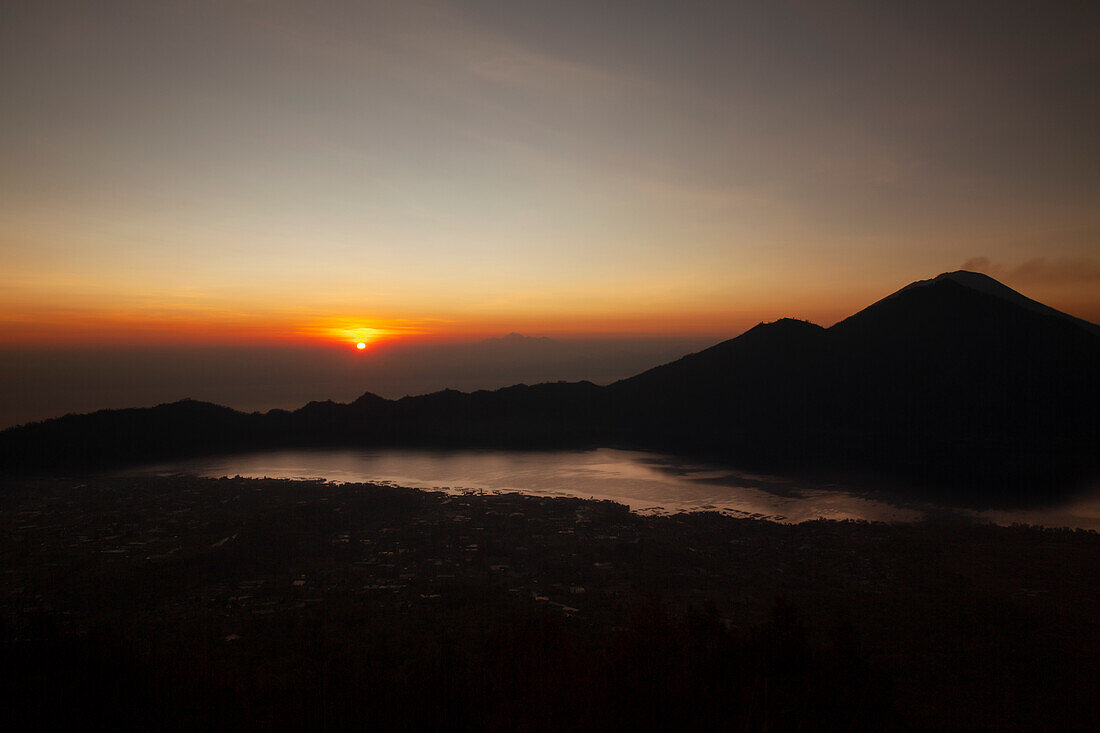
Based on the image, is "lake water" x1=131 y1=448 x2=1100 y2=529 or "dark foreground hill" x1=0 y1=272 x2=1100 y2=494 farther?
"dark foreground hill" x1=0 y1=272 x2=1100 y2=494

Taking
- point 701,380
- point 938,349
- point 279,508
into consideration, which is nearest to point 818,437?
point 701,380

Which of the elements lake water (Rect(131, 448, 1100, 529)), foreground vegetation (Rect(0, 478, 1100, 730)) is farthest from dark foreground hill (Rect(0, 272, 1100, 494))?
foreground vegetation (Rect(0, 478, 1100, 730))

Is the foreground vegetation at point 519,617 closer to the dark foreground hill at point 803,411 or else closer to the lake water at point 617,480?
the lake water at point 617,480

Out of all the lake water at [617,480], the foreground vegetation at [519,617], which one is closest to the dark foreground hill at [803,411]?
the lake water at [617,480]

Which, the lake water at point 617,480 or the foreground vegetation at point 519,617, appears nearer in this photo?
the foreground vegetation at point 519,617

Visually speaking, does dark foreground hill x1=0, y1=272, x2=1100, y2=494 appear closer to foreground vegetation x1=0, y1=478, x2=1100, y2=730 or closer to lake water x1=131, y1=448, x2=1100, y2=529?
lake water x1=131, y1=448, x2=1100, y2=529

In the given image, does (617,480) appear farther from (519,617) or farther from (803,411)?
(803,411)

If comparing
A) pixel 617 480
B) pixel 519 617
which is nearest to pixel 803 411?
pixel 617 480
